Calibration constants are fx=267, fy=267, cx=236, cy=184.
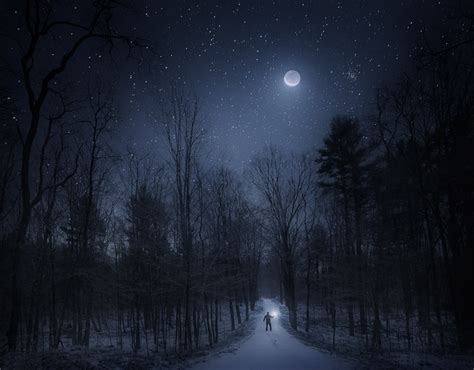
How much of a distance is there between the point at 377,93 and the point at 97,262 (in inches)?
888

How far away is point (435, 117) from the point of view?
14289 millimetres

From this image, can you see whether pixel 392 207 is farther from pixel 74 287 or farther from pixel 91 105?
pixel 74 287

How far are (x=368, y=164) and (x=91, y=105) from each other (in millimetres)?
18885

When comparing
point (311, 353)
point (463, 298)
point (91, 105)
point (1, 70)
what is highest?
point (91, 105)

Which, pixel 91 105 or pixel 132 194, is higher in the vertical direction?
pixel 91 105

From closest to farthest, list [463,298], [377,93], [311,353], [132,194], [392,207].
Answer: [311,353], [463,298], [377,93], [132,194], [392,207]

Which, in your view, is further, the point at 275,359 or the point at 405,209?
the point at 405,209

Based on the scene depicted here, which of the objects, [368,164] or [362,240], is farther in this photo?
[368,164]

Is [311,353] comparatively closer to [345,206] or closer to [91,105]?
[345,206]

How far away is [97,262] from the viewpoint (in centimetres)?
1928

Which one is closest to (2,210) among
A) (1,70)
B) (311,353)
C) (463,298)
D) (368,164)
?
(1,70)

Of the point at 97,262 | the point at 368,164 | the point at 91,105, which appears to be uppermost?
the point at 91,105

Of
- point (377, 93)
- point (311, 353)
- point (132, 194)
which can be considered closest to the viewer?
point (311, 353)

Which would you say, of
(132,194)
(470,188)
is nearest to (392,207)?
(470,188)
